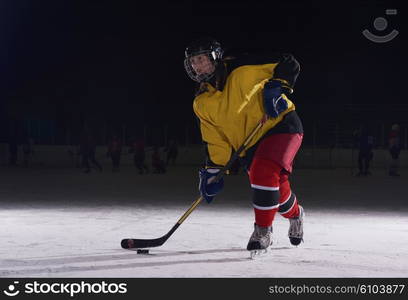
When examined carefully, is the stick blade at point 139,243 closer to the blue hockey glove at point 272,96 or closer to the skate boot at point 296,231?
the skate boot at point 296,231

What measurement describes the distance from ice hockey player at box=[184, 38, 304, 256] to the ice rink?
405 mm

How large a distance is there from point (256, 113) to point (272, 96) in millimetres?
232

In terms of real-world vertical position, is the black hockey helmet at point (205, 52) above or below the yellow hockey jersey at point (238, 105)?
above

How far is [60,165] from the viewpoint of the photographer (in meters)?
19.1

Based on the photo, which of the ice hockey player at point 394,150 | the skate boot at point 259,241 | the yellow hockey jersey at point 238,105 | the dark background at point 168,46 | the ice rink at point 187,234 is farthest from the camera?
the dark background at point 168,46

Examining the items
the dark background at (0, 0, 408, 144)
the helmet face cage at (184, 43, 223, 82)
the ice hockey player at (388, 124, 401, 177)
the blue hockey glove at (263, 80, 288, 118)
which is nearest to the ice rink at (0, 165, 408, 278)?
the blue hockey glove at (263, 80, 288, 118)

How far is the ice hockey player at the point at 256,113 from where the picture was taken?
4723 millimetres

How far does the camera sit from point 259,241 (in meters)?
4.62

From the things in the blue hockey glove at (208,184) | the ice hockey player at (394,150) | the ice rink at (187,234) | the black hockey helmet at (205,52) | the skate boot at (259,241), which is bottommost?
the ice hockey player at (394,150)

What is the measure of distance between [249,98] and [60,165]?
588 inches

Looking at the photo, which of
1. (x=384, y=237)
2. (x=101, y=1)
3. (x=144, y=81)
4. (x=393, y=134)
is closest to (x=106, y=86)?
(x=144, y=81)

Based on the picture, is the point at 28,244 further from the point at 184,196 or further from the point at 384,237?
the point at 184,196

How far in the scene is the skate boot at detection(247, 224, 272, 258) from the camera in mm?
4578

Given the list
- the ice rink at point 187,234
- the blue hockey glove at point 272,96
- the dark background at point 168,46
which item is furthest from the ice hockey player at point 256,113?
the dark background at point 168,46
